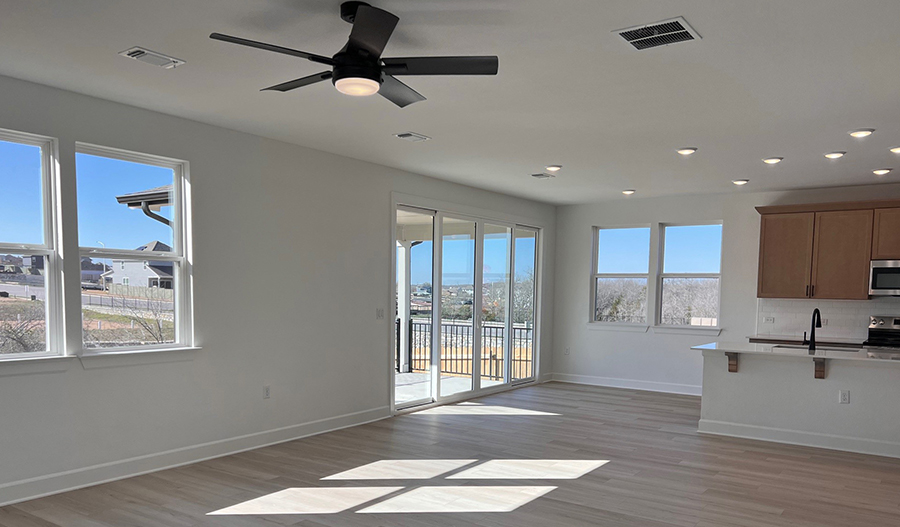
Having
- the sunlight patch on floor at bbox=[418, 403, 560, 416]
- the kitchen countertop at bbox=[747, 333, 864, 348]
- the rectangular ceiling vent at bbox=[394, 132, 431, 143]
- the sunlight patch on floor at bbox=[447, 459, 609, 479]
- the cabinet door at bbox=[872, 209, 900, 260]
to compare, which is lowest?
the sunlight patch on floor at bbox=[418, 403, 560, 416]

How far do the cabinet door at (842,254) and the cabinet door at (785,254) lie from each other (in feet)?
0.32

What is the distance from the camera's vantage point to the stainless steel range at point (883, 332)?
6723mm

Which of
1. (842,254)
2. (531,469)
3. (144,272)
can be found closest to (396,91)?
(144,272)

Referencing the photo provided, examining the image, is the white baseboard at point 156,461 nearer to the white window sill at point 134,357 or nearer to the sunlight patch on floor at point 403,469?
the white window sill at point 134,357

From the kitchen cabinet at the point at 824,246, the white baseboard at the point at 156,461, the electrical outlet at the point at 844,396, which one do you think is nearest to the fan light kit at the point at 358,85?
the white baseboard at the point at 156,461

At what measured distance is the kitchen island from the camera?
5.35m

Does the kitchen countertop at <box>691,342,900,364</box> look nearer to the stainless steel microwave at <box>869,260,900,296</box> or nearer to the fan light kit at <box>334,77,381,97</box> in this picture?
the stainless steel microwave at <box>869,260,900,296</box>

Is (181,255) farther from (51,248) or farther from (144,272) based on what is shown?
(51,248)

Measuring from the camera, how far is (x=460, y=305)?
296 inches

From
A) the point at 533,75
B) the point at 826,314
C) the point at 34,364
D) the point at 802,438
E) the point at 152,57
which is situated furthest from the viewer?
the point at 826,314

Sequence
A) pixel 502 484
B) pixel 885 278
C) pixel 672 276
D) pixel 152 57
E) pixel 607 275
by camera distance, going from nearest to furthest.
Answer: pixel 152 57 < pixel 502 484 < pixel 885 278 < pixel 672 276 < pixel 607 275

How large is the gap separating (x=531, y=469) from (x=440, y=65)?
129 inches

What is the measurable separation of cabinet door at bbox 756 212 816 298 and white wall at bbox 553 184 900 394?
39 cm

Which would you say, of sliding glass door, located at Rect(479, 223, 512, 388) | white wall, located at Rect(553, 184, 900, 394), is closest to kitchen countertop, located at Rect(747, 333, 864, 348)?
white wall, located at Rect(553, 184, 900, 394)
